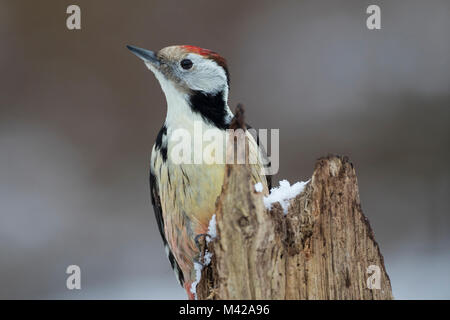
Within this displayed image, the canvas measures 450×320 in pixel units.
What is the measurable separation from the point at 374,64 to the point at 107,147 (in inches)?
104

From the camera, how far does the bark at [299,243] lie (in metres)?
1.80

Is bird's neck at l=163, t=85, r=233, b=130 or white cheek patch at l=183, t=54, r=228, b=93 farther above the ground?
white cheek patch at l=183, t=54, r=228, b=93

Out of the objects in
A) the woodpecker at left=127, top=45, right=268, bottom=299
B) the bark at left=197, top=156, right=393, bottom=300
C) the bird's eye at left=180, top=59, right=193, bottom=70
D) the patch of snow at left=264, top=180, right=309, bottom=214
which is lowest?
the bark at left=197, top=156, right=393, bottom=300

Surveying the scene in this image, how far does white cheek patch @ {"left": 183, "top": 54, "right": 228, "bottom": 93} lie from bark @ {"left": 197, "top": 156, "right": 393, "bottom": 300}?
0.84 meters

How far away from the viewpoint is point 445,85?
504 centimetres

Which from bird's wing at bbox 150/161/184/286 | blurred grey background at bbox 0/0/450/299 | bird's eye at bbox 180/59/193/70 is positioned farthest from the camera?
blurred grey background at bbox 0/0/450/299

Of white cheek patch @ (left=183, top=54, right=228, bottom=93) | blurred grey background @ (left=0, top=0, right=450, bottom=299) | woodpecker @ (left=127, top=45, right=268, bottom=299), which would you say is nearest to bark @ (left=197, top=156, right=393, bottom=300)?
woodpecker @ (left=127, top=45, right=268, bottom=299)

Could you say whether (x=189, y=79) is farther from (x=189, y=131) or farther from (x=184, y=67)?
(x=189, y=131)

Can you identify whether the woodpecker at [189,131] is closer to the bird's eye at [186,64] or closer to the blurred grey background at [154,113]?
the bird's eye at [186,64]

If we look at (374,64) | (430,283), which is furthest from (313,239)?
(374,64)

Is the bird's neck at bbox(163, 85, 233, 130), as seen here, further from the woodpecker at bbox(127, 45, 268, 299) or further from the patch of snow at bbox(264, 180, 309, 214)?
the patch of snow at bbox(264, 180, 309, 214)

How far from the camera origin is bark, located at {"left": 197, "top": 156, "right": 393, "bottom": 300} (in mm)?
1803

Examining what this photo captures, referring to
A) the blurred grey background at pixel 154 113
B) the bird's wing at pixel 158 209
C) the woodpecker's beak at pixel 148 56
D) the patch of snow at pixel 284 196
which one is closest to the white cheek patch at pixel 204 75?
the woodpecker's beak at pixel 148 56
